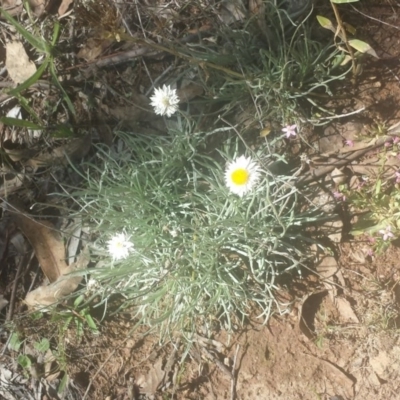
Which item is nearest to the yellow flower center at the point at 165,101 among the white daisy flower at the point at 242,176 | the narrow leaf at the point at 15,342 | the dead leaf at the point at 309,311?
the white daisy flower at the point at 242,176

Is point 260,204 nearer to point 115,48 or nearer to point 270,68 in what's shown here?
point 270,68

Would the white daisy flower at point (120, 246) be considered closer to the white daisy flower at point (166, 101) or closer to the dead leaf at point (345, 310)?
the white daisy flower at point (166, 101)

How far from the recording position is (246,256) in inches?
91.0

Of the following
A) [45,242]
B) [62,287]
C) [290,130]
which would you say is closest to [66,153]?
[45,242]

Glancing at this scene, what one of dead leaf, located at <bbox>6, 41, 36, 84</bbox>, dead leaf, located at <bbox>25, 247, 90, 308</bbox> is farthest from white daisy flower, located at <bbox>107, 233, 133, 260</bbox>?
dead leaf, located at <bbox>6, 41, 36, 84</bbox>

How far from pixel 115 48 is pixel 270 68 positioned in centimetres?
72

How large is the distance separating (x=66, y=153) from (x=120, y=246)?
0.60 meters

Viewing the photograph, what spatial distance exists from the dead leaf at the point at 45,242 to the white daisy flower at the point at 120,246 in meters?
0.43

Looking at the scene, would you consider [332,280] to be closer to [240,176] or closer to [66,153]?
[240,176]

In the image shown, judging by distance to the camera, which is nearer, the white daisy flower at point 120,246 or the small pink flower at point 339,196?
the white daisy flower at point 120,246

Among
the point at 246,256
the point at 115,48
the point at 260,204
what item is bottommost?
the point at 246,256

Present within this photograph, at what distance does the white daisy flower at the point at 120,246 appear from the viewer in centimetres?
219

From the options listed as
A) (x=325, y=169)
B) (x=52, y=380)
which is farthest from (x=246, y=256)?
(x=52, y=380)

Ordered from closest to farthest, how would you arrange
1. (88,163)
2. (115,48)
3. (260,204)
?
(260,204)
(88,163)
(115,48)
